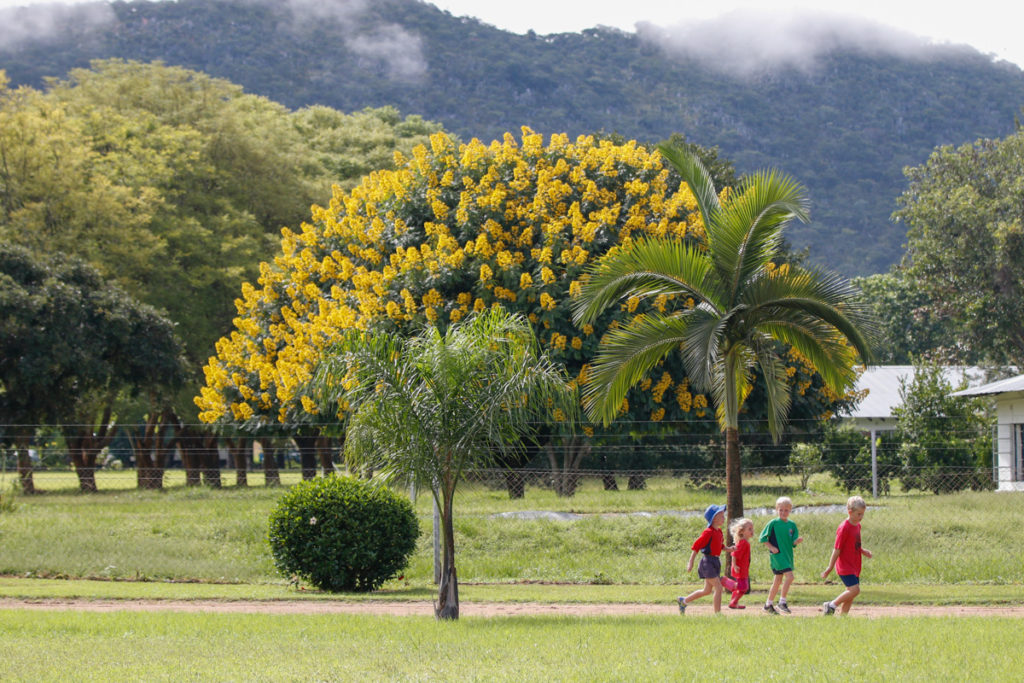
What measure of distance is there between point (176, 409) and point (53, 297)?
9490 mm

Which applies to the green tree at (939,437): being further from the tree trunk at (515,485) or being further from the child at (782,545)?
the child at (782,545)

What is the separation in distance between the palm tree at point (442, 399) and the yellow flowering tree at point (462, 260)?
27.4 feet

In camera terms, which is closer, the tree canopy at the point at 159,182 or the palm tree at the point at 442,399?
the palm tree at the point at 442,399

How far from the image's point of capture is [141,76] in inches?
1516

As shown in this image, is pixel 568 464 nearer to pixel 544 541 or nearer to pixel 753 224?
pixel 544 541

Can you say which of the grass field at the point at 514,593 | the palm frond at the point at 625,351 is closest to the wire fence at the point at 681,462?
the grass field at the point at 514,593

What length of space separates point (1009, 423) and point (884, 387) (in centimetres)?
2306

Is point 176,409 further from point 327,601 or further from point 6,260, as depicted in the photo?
point 327,601

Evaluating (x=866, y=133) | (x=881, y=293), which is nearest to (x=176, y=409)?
(x=881, y=293)

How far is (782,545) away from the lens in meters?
12.0

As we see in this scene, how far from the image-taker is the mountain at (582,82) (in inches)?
5487

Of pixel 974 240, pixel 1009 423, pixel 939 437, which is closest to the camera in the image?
pixel 939 437

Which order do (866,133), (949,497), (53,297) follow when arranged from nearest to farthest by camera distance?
(949,497) < (53,297) < (866,133)

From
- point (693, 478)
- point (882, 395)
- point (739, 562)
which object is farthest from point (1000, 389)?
point (882, 395)
